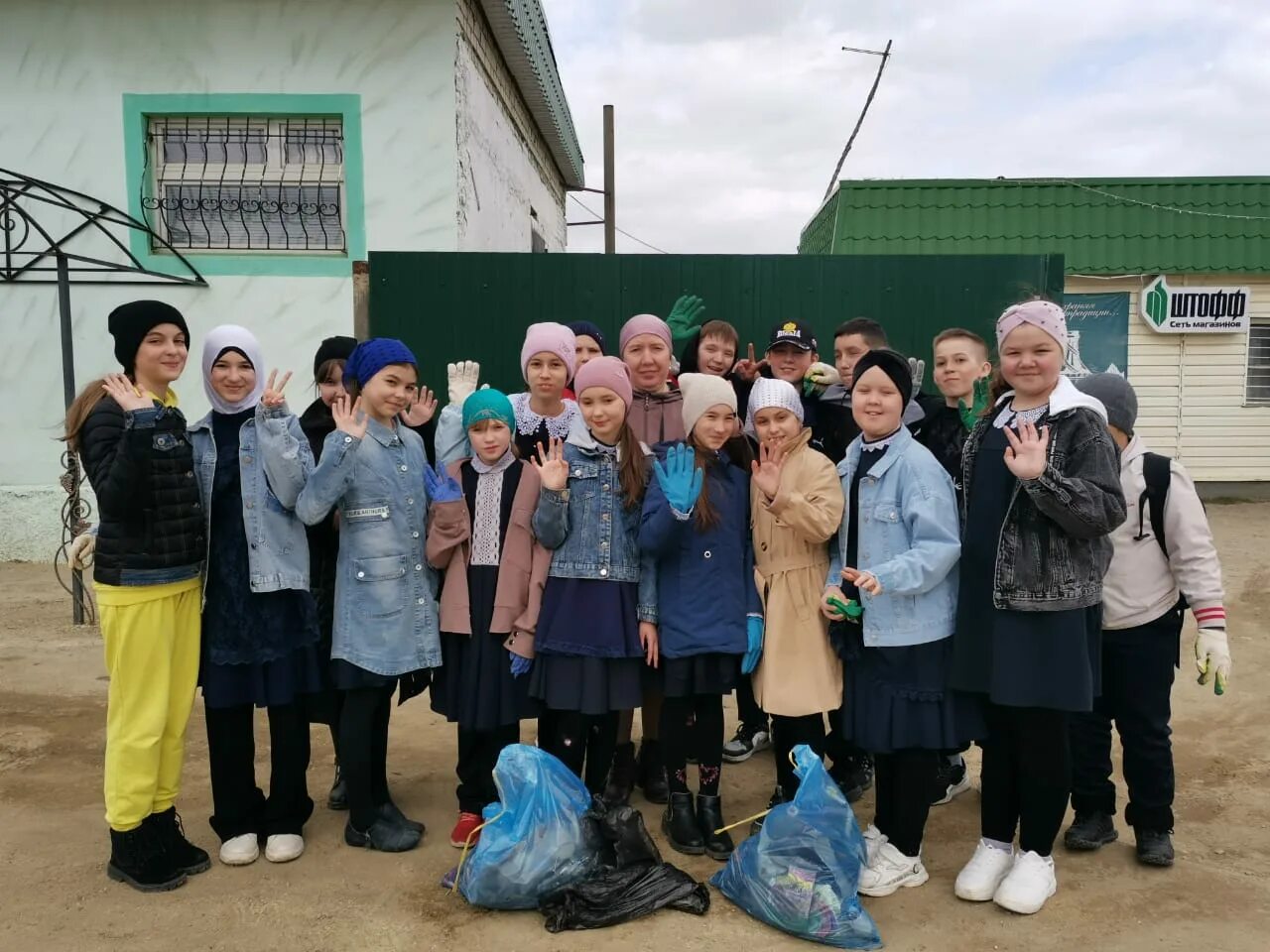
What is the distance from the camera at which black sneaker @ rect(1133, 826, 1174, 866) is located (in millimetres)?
2994

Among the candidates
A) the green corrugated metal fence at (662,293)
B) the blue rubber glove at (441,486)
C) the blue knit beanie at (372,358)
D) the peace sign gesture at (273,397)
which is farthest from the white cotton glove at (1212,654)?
the green corrugated metal fence at (662,293)

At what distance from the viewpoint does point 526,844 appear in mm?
2662

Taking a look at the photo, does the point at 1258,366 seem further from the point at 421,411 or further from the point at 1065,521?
the point at 421,411

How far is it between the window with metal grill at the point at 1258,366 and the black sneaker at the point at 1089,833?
35.9 feet

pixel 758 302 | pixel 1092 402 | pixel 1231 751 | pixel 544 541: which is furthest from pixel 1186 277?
pixel 544 541

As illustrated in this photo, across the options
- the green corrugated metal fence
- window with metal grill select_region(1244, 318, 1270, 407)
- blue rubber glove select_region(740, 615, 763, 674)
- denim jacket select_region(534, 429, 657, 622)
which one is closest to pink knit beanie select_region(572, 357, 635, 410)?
denim jacket select_region(534, 429, 657, 622)

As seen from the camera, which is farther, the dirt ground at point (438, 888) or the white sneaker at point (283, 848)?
the white sneaker at point (283, 848)

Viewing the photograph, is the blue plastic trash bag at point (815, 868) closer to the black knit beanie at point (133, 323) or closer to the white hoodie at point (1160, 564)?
the white hoodie at point (1160, 564)

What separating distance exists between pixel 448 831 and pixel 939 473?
6.99 ft

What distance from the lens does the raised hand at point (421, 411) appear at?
349cm

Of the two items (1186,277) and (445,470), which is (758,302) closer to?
(445,470)

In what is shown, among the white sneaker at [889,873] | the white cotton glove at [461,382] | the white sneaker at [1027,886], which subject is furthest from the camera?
the white cotton glove at [461,382]

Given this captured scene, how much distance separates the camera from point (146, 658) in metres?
2.82

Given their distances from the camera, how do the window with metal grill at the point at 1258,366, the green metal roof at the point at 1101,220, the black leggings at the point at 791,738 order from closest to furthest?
the black leggings at the point at 791,738 → the green metal roof at the point at 1101,220 → the window with metal grill at the point at 1258,366
